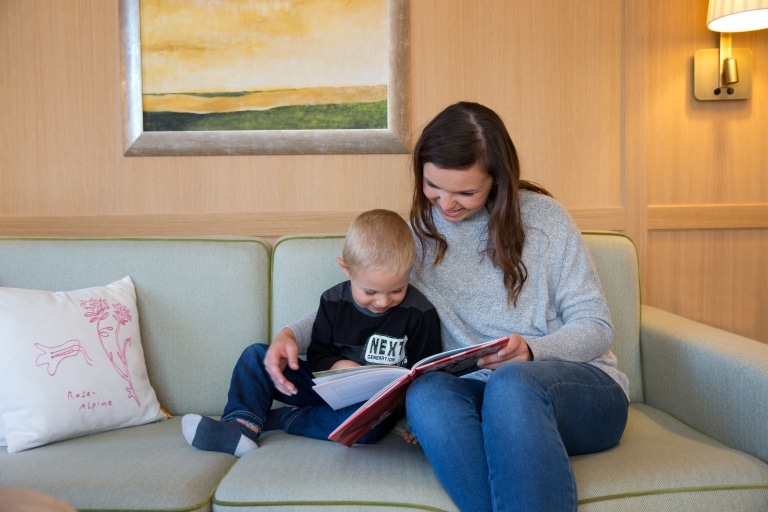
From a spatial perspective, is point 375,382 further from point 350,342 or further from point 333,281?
point 333,281

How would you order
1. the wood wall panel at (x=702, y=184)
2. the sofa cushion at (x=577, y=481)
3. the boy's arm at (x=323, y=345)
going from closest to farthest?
1. the sofa cushion at (x=577, y=481)
2. the boy's arm at (x=323, y=345)
3. the wood wall panel at (x=702, y=184)

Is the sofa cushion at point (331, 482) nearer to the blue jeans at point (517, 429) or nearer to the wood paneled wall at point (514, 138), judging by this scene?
the blue jeans at point (517, 429)

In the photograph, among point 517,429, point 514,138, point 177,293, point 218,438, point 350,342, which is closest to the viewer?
point 517,429

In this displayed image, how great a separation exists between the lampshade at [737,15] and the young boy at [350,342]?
134cm

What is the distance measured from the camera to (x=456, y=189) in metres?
1.69

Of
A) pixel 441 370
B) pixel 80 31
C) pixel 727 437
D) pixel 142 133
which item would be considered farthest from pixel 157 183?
pixel 727 437

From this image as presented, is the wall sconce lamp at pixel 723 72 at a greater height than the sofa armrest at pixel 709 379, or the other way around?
the wall sconce lamp at pixel 723 72

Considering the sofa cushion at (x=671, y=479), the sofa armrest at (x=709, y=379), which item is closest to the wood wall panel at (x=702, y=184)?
the sofa armrest at (x=709, y=379)

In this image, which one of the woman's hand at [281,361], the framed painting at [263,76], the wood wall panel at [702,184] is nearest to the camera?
the woman's hand at [281,361]

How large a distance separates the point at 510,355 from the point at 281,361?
52 centimetres

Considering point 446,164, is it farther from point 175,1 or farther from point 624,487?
point 175,1

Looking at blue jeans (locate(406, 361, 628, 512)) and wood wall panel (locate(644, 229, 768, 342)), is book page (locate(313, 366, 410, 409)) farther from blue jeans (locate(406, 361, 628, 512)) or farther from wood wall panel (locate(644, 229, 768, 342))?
wood wall panel (locate(644, 229, 768, 342))

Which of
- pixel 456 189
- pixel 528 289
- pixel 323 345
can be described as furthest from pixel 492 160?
pixel 323 345

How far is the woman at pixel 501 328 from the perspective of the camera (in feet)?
4.31
